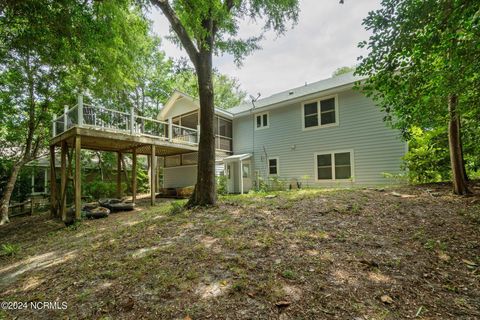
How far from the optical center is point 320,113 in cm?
1098

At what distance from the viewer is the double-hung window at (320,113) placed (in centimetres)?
1055

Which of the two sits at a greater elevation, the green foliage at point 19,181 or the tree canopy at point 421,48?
the tree canopy at point 421,48

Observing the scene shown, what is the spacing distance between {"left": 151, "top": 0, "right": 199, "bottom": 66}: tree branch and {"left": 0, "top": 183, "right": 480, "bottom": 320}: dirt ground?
4850mm

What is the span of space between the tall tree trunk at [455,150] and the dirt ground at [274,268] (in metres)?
0.45

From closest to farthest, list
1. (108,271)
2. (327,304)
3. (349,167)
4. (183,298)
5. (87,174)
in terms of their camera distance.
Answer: (327,304) < (183,298) < (108,271) < (349,167) < (87,174)

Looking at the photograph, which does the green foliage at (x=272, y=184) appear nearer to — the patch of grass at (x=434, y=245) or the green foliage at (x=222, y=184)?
the green foliage at (x=222, y=184)

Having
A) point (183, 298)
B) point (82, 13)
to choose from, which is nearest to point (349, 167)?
point (183, 298)

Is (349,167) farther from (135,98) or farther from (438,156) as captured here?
(135,98)

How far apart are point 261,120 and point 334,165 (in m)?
5.04

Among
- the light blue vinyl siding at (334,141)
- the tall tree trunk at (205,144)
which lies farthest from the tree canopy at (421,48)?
the light blue vinyl siding at (334,141)

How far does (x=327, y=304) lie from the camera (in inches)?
84.7

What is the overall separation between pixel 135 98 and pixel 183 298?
68.0 ft

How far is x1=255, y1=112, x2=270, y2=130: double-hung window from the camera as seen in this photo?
13091 mm

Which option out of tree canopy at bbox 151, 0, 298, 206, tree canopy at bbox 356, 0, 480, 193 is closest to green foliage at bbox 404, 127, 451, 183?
tree canopy at bbox 356, 0, 480, 193
